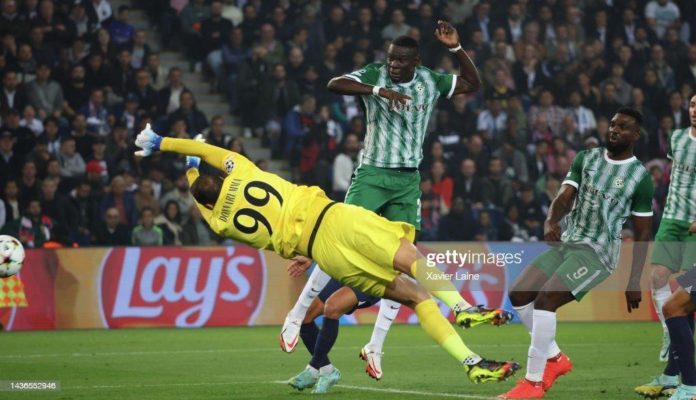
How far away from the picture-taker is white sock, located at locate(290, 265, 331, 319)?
36.1 ft

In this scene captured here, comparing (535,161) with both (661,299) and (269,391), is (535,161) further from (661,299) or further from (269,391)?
(269,391)

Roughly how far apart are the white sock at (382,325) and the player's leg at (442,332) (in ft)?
4.78

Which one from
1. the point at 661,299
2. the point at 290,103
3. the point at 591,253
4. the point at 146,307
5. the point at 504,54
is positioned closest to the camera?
the point at 591,253

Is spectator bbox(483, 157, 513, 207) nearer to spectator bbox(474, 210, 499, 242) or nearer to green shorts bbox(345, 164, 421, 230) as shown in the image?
spectator bbox(474, 210, 499, 242)

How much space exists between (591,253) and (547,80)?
15.2 meters

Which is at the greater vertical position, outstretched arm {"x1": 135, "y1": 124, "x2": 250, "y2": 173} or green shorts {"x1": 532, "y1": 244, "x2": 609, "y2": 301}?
outstretched arm {"x1": 135, "y1": 124, "x2": 250, "y2": 173}

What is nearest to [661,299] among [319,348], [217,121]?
[319,348]

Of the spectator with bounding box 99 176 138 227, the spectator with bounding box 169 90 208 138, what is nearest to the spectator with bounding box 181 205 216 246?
the spectator with bounding box 99 176 138 227

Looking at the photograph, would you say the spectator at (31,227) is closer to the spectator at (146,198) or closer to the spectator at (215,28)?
the spectator at (146,198)

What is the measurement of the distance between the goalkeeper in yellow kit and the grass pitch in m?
1.11

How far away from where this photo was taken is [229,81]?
23438 mm

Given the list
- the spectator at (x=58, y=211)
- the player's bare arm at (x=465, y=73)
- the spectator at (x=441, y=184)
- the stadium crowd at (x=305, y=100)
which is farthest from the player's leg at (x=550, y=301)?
the spectator at (x=441, y=184)

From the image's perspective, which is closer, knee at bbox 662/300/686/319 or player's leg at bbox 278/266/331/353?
knee at bbox 662/300/686/319

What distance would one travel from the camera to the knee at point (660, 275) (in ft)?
39.0
